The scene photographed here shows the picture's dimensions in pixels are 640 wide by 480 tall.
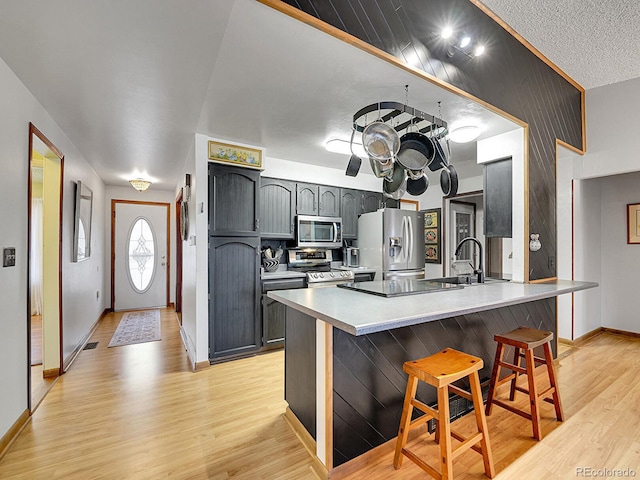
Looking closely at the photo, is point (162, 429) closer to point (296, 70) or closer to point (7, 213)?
point (7, 213)

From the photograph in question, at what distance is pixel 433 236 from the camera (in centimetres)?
541

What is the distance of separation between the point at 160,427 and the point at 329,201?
3.25 meters

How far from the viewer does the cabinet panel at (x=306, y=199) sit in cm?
415

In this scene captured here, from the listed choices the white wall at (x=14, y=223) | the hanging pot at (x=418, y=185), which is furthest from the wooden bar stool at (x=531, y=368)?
the white wall at (x=14, y=223)

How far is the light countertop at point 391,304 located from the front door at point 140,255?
5006 millimetres

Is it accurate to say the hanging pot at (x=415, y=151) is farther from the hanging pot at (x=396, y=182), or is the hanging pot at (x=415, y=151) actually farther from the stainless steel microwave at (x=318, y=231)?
the stainless steel microwave at (x=318, y=231)

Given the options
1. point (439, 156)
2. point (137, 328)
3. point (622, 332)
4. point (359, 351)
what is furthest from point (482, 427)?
point (137, 328)

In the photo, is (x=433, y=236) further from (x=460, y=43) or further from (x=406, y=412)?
(x=406, y=412)

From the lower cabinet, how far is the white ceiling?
163 centimetres

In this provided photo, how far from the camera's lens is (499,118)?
2.61 m

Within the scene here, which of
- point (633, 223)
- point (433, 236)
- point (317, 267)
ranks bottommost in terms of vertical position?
Answer: point (317, 267)

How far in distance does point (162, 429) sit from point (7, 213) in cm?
171

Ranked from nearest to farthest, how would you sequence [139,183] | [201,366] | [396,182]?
[396,182] < [201,366] < [139,183]

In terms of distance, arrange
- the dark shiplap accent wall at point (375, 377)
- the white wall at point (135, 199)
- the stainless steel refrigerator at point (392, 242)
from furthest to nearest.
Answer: the white wall at point (135, 199) < the stainless steel refrigerator at point (392, 242) < the dark shiplap accent wall at point (375, 377)
